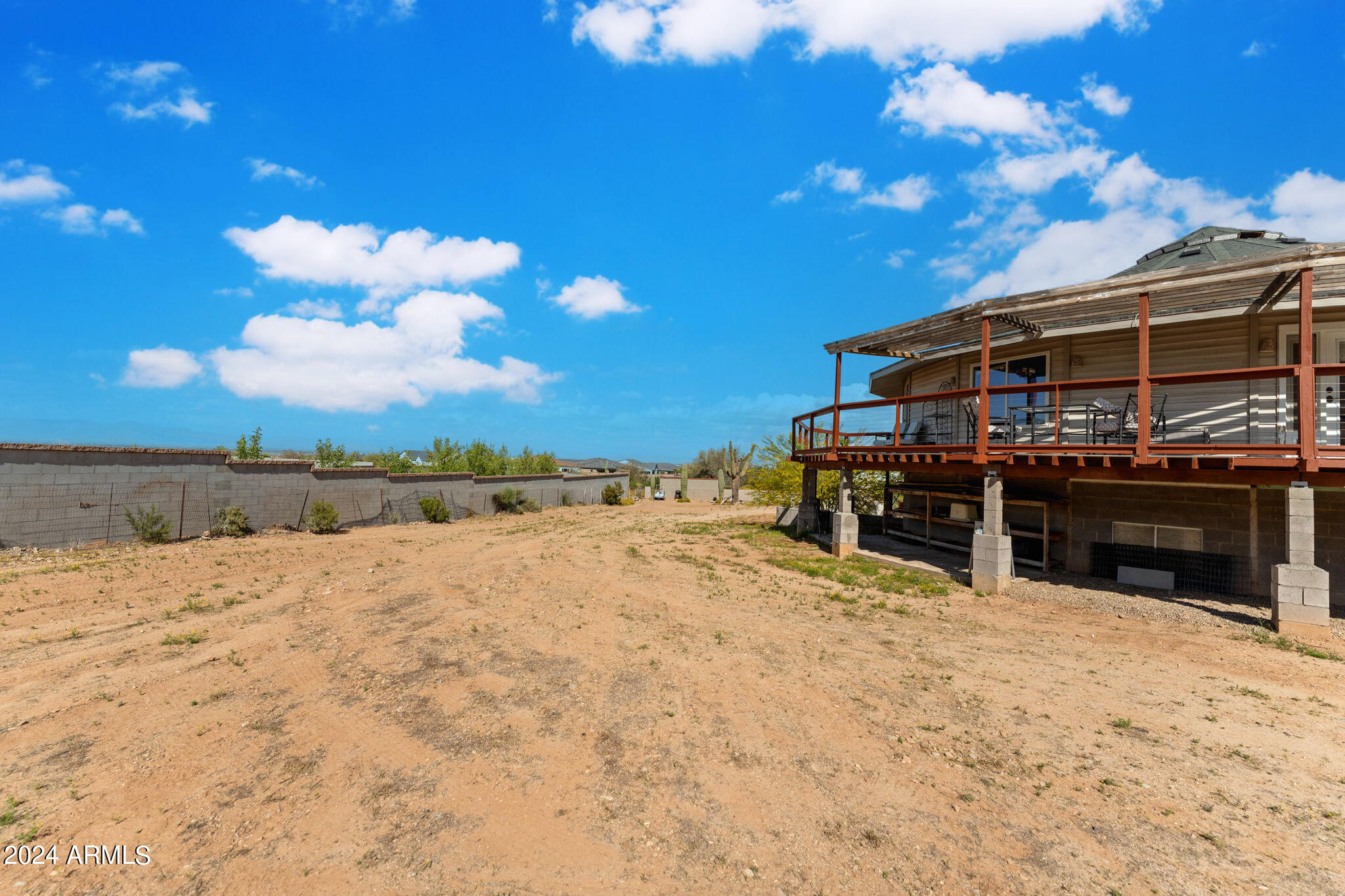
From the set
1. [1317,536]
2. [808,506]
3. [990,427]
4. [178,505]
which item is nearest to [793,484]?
[808,506]

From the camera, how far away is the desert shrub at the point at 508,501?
2722cm

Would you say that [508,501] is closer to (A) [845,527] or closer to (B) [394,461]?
(B) [394,461]

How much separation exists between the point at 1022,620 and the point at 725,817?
7065 mm

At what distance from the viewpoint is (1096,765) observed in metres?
4.41

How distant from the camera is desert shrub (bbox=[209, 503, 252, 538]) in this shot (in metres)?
16.4

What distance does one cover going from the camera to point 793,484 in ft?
75.2

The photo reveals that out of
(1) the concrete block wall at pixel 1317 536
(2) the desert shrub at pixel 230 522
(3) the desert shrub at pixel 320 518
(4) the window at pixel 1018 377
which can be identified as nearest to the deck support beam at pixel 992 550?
(4) the window at pixel 1018 377

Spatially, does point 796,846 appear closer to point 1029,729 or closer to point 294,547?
point 1029,729

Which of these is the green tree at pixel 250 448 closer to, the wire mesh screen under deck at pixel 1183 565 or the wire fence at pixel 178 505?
the wire fence at pixel 178 505

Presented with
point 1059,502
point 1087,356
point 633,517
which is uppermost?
point 1087,356

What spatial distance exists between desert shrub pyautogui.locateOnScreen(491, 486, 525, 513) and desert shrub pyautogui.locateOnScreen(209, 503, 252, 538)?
36.4ft

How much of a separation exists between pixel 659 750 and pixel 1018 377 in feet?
45.4

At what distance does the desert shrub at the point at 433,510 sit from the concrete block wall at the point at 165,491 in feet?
1.01

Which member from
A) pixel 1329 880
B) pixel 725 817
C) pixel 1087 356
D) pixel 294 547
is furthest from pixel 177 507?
pixel 1087 356
